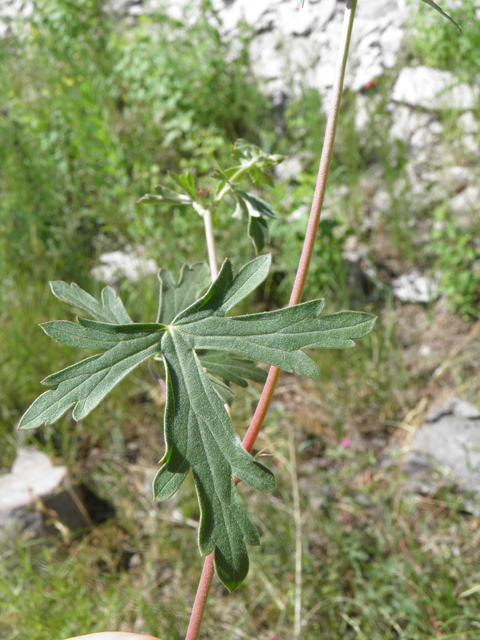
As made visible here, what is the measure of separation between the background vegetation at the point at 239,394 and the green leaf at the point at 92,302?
3.84 ft

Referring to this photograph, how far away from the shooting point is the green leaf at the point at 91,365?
0.50 meters

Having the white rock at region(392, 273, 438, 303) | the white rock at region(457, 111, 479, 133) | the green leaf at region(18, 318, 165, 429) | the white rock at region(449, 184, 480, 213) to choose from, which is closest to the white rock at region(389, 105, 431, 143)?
the white rock at region(457, 111, 479, 133)

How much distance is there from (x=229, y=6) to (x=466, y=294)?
143 inches

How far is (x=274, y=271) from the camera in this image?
2932mm

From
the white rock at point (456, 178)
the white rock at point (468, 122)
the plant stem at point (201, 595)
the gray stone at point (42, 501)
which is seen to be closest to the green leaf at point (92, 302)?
the plant stem at point (201, 595)

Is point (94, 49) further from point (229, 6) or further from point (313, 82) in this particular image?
point (313, 82)

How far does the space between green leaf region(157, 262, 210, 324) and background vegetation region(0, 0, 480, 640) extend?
1122mm

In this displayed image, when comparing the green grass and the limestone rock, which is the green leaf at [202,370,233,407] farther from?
the limestone rock

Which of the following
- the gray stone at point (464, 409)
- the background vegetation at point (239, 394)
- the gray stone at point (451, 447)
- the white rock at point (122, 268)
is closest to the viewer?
the background vegetation at point (239, 394)

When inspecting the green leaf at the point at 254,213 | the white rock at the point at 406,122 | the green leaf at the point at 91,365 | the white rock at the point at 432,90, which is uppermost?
the white rock at the point at 432,90

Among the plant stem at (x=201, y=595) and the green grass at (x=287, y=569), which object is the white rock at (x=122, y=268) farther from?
the plant stem at (x=201, y=595)

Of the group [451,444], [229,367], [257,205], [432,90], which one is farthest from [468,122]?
[229,367]

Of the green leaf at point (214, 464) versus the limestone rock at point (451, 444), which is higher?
the green leaf at point (214, 464)

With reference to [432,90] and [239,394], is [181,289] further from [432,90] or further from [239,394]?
[432,90]
